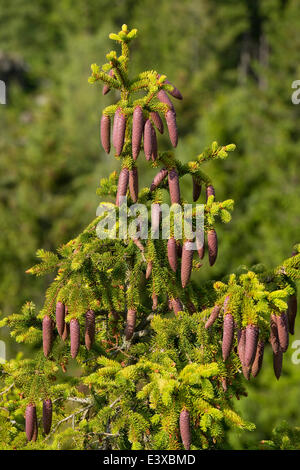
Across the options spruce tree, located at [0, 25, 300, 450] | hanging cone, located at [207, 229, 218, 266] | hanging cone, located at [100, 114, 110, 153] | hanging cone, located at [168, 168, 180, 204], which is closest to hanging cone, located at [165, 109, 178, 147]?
spruce tree, located at [0, 25, 300, 450]

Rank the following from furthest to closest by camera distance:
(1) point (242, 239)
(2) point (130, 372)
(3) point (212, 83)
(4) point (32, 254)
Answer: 1. (3) point (212, 83)
2. (4) point (32, 254)
3. (1) point (242, 239)
4. (2) point (130, 372)

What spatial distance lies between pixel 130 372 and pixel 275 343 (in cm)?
87

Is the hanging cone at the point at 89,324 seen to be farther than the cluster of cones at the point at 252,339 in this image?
Yes

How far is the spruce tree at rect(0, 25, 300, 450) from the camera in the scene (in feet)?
9.12

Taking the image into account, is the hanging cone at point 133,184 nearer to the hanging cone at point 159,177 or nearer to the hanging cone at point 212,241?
the hanging cone at point 159,177

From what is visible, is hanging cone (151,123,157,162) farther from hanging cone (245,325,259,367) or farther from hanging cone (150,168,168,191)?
hanging cone (245,325,259,367)

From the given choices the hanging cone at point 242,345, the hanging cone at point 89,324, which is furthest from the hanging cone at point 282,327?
the hanging cone at point 89,324

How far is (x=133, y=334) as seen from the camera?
3492 mm

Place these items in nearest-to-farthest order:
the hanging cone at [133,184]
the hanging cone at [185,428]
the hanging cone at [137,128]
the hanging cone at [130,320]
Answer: the hanging cone at [185,428]
the hanging cone at [137,128]
the hanging cone at [133,184]
the hanging cone at [130,320]

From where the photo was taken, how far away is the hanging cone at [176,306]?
3.20m

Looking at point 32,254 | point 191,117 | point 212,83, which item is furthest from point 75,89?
point 32,254

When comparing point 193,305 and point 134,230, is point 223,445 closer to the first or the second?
point 193,305

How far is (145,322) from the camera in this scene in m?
3.64

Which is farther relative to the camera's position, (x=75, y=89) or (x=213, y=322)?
(x=75, y=89)
